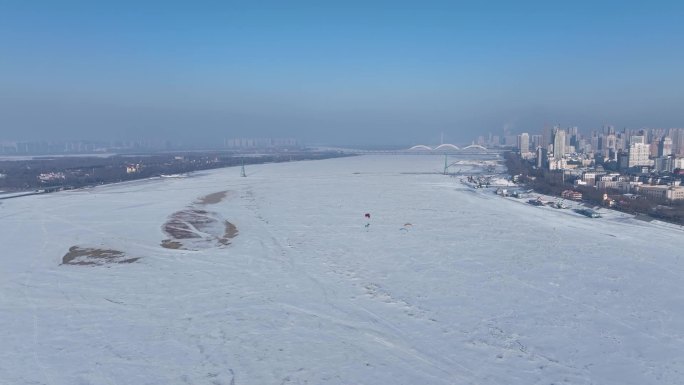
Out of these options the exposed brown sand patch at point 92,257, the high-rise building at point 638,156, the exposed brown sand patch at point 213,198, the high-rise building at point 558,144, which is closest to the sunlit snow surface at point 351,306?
the exposed brown sand patch at point 92,257

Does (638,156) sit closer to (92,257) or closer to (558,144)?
(558,144)

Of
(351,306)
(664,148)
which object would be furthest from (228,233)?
(664,148)

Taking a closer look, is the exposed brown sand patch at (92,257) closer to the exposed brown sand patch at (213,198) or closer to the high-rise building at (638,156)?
the exposed brown sand patch at (213,198)

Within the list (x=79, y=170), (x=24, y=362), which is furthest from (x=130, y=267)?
(x=79, y=170)

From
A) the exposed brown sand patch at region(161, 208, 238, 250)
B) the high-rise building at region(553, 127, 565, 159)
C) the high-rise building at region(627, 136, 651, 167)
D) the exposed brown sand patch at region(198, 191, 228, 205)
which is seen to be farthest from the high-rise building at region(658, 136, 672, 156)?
the exposed brown sand patch at region(161, 208, 238, 250)

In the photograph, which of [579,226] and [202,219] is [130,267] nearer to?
[202,219]

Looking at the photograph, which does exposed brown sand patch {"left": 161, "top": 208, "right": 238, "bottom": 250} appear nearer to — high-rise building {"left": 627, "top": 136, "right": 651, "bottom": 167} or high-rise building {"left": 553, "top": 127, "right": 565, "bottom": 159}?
high-rise building {"left": 627, "top": 136, "right": 651, "bottom": 167}
